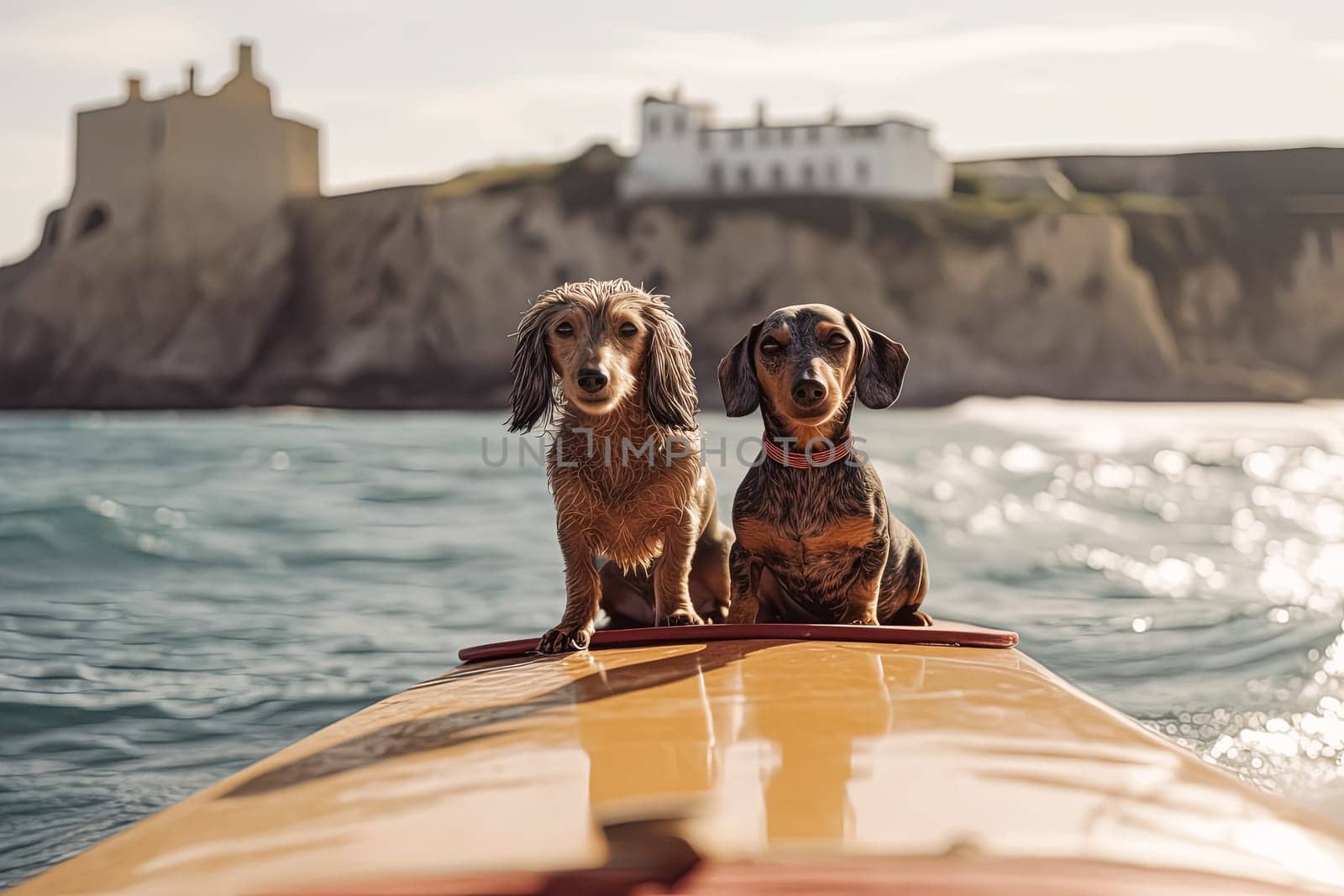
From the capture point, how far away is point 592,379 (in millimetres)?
3111

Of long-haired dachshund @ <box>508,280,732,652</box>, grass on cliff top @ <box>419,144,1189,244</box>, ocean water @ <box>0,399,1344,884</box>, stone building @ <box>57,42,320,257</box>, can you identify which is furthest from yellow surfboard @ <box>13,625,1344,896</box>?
stone building @ <box>57,42,320,257</box>

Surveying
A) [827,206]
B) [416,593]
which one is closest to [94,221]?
[827,206]

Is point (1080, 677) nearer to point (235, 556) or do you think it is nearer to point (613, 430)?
point (613, 430)

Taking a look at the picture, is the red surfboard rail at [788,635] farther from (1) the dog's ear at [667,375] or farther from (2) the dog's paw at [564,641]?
(1) the dog's ear at [667,375]

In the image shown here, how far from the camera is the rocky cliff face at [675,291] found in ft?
170

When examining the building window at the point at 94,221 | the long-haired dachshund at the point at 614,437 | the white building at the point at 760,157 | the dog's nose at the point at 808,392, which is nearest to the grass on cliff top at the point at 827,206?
the white building at the point at 760,157

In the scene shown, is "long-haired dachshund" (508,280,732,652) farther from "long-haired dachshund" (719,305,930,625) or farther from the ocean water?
the ocean water

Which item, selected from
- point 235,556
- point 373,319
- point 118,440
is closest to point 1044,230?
point 373,319

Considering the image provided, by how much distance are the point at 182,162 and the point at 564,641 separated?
194 feet

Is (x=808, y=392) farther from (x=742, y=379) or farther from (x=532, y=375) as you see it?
(x=532, y=375)

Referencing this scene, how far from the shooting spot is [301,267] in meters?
58.3

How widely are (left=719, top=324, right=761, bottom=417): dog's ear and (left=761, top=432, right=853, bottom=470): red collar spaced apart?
0.41 ft

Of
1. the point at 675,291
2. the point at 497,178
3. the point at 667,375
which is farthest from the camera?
the point at 497,178

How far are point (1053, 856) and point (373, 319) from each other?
55232mm
